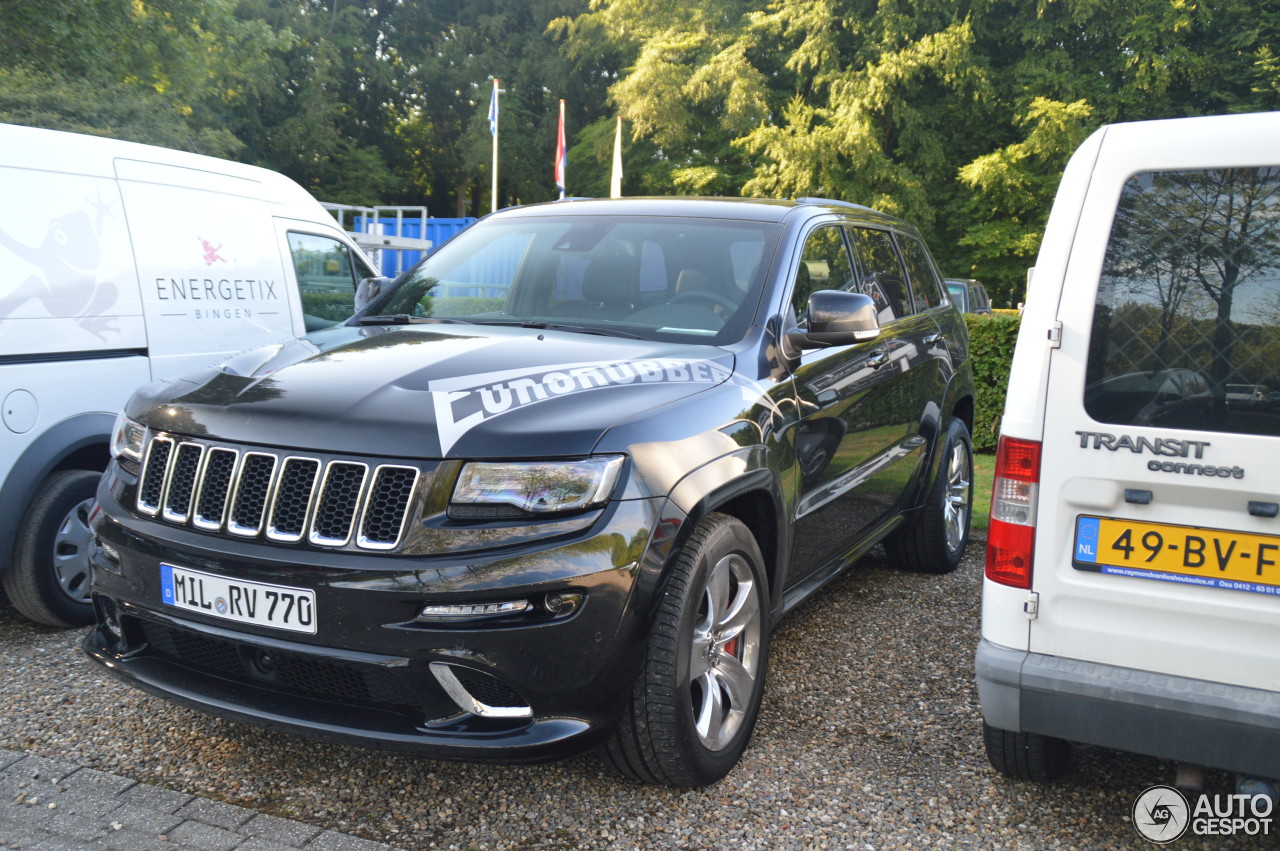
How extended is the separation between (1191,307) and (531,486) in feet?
5.60

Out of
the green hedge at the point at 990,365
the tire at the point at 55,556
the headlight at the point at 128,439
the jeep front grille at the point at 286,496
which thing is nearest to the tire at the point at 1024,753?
the jeep front grille at the point at 286,496

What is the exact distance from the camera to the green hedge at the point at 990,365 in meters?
10.4

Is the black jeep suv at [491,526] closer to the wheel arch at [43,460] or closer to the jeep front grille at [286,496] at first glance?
the jeep front grille at [286,496]

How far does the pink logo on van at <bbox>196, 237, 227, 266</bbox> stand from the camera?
5.27 meters

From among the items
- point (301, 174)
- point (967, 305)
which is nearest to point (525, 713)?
point (967, 305)

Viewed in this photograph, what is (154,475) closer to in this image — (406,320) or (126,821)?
(126,821)

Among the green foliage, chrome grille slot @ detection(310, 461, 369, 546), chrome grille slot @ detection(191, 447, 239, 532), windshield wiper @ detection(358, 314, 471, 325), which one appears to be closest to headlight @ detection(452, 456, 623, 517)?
chrome grille slot @ detection(310, 461, 369, 546)

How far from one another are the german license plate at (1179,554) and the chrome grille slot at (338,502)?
1854 millimetres

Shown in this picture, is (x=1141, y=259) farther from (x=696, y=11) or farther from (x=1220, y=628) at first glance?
(x=696, y=11)

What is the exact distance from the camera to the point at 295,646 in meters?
2.77

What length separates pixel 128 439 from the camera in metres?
3.33

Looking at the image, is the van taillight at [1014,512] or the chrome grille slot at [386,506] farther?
the van taillight at [1014,512]

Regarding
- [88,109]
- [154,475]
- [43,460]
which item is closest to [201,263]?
[43,460]

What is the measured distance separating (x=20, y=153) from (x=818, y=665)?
3.79 m
